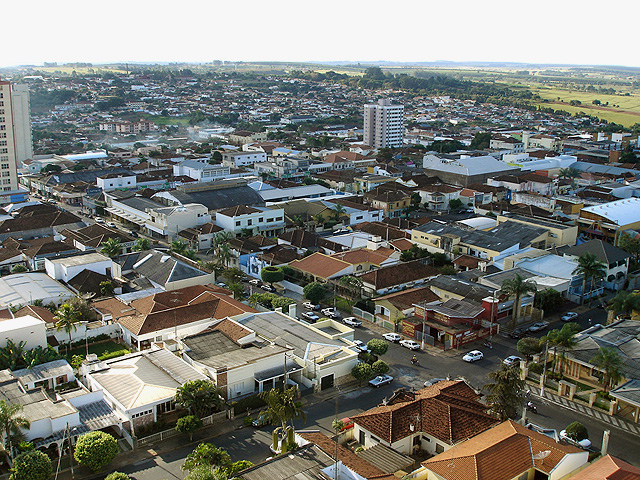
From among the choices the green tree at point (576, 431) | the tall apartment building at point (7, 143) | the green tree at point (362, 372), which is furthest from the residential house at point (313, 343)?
the tall apartment building at point (7, 143)

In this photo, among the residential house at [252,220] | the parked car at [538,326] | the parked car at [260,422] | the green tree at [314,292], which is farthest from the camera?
the residential house at [252,220]

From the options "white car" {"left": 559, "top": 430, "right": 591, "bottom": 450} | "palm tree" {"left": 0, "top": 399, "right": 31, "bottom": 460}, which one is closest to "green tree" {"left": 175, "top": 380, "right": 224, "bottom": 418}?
"palm tree" {"left": 0, "top": 399, "right": 31, "bottom": 460}

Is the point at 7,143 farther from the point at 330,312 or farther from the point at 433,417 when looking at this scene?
the point at 433,417

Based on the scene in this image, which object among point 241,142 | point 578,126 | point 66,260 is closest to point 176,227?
point 66,260

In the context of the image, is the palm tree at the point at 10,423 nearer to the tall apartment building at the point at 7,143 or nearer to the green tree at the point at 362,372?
the green tree at the point at 362,372

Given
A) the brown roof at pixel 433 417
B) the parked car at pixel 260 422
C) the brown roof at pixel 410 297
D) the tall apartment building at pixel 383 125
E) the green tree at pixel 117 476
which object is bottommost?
the parked car at pixel 260 422

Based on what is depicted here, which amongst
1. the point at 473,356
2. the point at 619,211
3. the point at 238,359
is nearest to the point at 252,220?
the point at 238,359

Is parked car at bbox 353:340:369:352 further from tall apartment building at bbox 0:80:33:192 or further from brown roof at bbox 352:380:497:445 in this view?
tall apartment building at bbox 0:80:33:192
